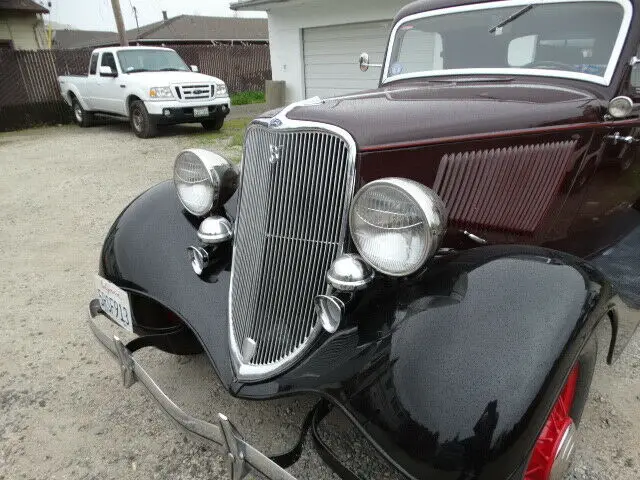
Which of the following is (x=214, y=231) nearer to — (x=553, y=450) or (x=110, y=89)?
(x=553, y=450)

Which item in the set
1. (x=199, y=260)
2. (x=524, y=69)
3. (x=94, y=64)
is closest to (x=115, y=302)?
(x=199, y=260)

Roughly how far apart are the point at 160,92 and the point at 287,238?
9.10 metres

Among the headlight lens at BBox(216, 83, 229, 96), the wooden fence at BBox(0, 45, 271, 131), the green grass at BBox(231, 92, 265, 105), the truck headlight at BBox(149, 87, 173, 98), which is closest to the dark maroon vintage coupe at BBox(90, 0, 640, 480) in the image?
the truck headlight at BBox(149, 87, 173, 98)

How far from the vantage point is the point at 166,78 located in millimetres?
10102

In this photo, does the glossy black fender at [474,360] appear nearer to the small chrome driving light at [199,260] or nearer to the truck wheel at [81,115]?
the small chrome driving light at [199,260]

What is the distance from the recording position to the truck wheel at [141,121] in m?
10.2

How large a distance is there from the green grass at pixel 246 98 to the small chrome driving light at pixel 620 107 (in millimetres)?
15205

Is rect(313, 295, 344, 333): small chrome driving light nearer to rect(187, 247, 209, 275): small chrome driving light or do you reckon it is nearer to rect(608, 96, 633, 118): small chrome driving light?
rect(187, 247, 209, 275): small chrome driving light

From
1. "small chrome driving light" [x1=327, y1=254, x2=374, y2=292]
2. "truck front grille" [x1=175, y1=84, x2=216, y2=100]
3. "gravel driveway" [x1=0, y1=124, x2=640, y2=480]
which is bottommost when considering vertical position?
"gravel driveway" [x1=0, y1=124, x2=640, y2=480]

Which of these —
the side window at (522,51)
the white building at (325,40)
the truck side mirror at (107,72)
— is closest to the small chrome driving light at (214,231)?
the side window at (522,51)

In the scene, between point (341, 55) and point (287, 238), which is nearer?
point (287, 238)

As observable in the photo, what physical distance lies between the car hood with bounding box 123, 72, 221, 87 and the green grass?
5.92 meters

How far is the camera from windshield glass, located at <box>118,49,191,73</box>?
10.7 metres

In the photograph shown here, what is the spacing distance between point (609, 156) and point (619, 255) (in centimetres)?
55
